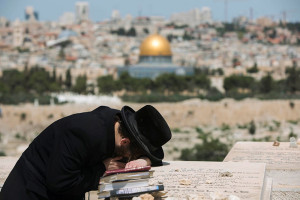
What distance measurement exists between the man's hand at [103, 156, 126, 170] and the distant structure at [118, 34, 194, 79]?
55998 mm

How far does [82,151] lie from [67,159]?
0.27 feet

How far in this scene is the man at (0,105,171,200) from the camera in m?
3.89

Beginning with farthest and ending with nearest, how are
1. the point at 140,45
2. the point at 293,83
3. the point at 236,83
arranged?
the point at 140,45, the point at 236,83, the point at 293,83

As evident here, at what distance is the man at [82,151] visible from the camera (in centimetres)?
389

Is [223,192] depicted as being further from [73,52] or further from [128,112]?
[73,52]

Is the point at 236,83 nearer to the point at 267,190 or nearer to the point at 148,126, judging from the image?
the point at 267,190

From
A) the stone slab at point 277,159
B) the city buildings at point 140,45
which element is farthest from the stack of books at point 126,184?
the city buildings at point 140,45

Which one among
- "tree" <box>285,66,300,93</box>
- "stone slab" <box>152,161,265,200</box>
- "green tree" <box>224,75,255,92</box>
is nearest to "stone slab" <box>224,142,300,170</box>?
"stone slab" <box>152,161,265,200</box>

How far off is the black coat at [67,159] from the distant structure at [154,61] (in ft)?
184

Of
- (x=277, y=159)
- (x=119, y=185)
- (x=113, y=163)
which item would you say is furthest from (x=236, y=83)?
(x=119, y=185)

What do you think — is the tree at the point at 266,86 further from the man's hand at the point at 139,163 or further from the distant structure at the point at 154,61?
the man's hand at the point at 139,163

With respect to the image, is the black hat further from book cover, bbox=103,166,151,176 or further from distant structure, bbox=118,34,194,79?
distant structure, bbox=118,34,194,79

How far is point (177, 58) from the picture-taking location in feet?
355

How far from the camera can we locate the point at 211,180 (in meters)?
4.39
